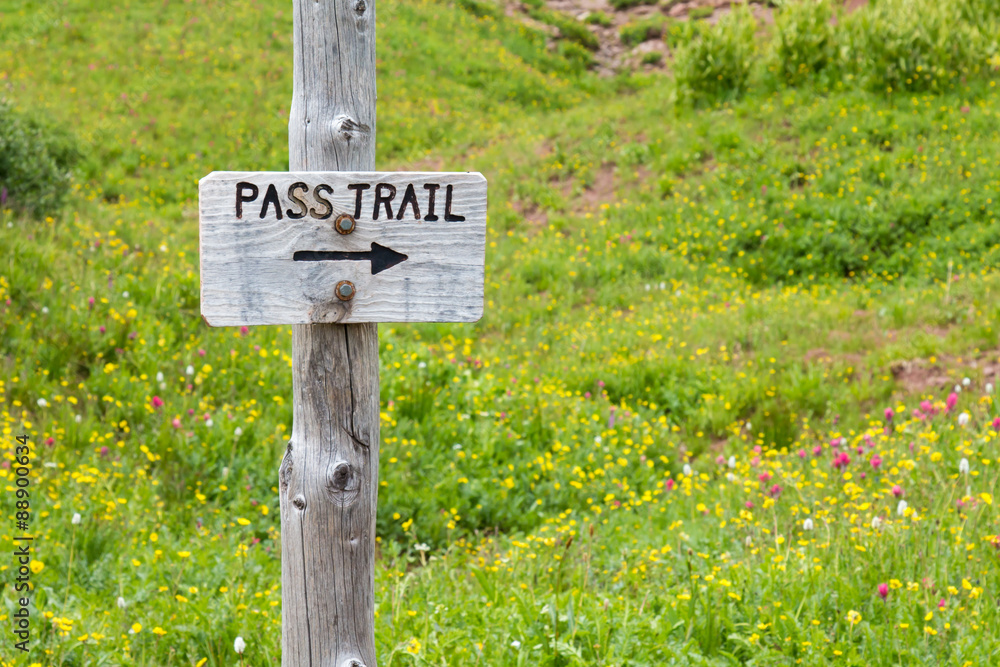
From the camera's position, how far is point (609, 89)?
2181 centimetres

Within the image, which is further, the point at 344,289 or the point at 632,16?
the point at 632,16

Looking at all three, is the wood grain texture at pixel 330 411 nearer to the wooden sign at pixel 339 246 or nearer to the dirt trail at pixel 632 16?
the wooden sign at pixel 339 246

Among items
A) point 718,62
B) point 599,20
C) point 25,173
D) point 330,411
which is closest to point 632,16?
point 599,20

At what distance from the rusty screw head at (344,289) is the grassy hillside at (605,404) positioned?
1.62m

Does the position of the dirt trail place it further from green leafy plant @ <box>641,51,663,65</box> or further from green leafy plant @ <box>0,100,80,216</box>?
green leafy plant @ <box>0,100,80,216</box>

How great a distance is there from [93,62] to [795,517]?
17504 mm

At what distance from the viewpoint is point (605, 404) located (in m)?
6.58

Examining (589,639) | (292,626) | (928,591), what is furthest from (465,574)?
(928,591)

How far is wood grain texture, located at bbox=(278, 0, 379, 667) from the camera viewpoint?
2293 mm

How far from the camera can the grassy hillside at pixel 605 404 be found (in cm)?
336

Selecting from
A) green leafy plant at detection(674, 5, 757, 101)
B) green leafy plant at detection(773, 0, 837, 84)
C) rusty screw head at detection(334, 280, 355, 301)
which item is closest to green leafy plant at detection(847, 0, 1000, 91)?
green leafy plant at detection(773, 0, 837, 84)

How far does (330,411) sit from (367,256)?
49cm

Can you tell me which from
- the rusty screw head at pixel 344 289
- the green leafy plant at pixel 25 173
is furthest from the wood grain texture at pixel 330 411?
the green leafy plant at pixel 25 173

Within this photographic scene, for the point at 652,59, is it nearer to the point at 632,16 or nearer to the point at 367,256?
the point at 632,16
